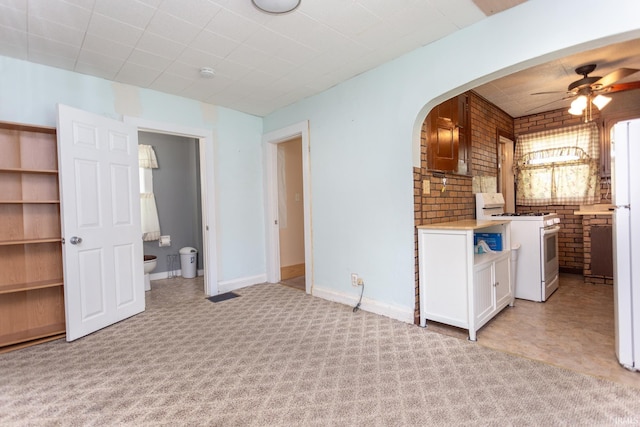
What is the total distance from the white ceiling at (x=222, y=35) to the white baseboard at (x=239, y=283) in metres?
2.44

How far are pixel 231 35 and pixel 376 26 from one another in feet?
3.70

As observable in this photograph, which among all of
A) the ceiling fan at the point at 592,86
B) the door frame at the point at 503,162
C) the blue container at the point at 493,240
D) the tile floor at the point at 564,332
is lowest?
the tile floor at the point at 564,332

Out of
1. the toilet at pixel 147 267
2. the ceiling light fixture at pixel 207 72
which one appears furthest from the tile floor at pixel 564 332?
the toilet at pixel 147 267

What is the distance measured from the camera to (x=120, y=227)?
3.09 meters

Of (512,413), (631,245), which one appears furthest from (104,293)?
(631,245)

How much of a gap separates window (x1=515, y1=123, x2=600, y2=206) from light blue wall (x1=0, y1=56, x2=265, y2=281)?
162 inches

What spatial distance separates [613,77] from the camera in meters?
2.97

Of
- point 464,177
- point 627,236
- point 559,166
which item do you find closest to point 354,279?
point 464,177

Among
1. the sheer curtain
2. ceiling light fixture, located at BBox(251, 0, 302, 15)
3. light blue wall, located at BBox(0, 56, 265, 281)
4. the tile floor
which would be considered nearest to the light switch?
the tile floor

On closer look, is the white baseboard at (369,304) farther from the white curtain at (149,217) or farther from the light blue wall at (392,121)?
the white curtain at (149,217)

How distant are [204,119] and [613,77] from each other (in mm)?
4395

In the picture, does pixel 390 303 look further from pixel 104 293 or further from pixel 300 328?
pixel 104 293

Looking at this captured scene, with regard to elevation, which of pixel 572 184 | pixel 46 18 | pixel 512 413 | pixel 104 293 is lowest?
pixel 512 413

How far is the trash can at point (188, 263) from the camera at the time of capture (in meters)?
4.99
